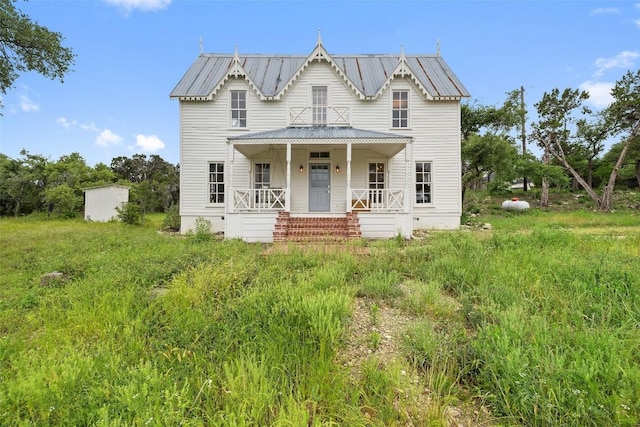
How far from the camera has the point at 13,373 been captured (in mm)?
2793

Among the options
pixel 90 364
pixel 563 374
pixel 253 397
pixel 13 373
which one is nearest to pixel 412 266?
pixel 563 374

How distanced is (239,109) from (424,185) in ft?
31.2

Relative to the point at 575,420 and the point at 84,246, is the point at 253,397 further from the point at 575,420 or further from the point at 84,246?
the point at 84,246

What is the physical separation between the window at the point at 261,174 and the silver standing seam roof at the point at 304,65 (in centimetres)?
318

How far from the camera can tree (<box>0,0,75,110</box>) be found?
28.3 feet

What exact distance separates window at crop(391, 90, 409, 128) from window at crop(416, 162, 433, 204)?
2091 millimetres

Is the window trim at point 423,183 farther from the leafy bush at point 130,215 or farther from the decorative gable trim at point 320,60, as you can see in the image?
the leafy bush at point 130,215

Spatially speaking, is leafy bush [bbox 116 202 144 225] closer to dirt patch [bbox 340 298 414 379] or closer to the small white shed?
the small white shed

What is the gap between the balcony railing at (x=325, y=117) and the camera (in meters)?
13.6

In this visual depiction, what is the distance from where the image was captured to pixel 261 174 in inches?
543

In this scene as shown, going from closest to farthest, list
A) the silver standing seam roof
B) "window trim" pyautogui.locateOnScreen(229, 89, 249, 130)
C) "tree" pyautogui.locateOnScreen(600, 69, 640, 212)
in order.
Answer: the silver standing seam roof
"window trim" pyautogui.locateOnScreen(229, 89, 249, 130)
"tree" pyautogui.locateOnScreen(600, 69, 640, 212)

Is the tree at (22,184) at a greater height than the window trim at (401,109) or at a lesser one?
lesser

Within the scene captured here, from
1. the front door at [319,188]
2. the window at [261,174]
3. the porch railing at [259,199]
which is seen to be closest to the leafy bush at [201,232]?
the porch railing at [259,199]

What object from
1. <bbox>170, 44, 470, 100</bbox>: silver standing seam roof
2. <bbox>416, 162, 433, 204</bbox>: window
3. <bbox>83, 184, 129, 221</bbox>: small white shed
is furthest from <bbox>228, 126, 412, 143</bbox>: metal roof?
<bbox>83, 184, 129, 221</bbox>: small white shed
